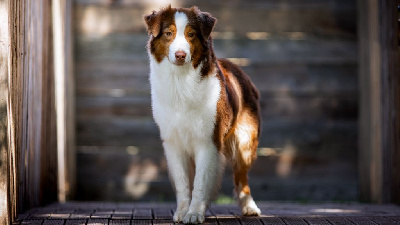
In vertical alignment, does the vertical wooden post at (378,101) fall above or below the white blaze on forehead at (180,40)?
below

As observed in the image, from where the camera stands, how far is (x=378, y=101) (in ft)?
18.9

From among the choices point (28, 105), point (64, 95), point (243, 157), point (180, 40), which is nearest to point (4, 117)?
point (28, 105)

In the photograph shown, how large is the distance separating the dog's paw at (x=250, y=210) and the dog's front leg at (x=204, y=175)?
41 cm

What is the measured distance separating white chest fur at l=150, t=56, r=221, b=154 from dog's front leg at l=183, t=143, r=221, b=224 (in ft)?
0.25

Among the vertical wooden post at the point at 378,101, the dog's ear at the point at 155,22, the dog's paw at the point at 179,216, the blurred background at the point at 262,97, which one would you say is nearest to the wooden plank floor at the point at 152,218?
the dog's paw at the point at 179,216

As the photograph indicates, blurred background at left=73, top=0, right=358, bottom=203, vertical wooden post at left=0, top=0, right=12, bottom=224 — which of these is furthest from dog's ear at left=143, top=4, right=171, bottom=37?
blurred background at left=73, top=0, right=358, bottom=203

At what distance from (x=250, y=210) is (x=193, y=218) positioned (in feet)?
2.20

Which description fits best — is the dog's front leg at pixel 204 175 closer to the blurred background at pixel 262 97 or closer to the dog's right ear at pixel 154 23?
the dog's right ear at pixel 154 23

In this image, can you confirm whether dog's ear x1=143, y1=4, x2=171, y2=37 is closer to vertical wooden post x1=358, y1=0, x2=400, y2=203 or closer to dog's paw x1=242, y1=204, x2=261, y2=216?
dog's paw x1=242, y1=204, x2=261, y2=216

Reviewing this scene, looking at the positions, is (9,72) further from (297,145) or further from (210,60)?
(297,145)

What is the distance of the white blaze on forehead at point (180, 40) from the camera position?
3.55m

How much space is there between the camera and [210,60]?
3811mm

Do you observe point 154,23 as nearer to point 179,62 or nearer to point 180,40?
point 180,40

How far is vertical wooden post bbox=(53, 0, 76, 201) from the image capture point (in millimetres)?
5645
